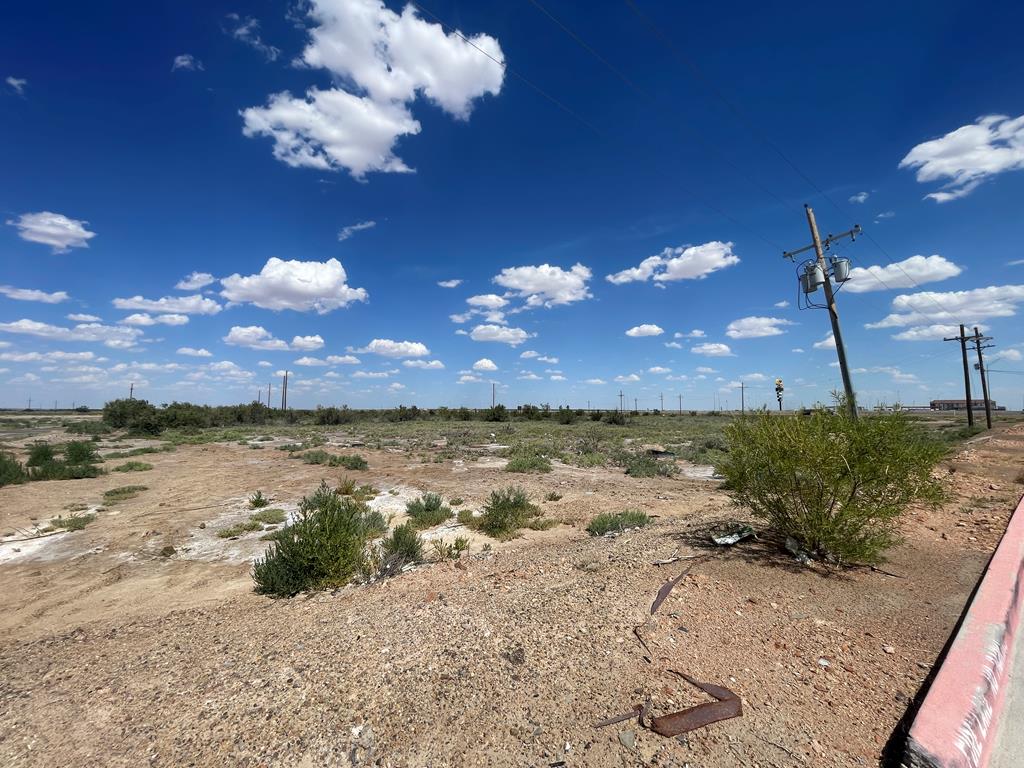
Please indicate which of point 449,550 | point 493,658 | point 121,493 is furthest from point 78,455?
point 493,658

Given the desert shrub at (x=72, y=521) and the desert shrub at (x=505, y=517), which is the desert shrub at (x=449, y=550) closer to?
the desert shrub at (x=505, y=517)

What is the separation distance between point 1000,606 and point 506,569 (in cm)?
507

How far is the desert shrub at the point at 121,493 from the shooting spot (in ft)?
46.3

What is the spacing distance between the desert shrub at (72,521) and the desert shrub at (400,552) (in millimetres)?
8858

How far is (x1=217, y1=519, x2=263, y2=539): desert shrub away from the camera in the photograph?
10.1 m

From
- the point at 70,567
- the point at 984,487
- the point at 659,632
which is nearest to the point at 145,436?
the point at 70,567

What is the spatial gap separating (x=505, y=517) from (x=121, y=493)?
1321 cm

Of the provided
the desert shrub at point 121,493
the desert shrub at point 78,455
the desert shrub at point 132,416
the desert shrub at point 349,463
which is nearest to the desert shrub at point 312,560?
the desert shrub at point 121,493

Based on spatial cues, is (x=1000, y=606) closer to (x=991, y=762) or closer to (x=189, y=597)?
(x=991, y=762)

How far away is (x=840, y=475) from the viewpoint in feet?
17.7

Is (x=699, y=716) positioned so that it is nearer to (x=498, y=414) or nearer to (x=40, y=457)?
(x=40, y=457)

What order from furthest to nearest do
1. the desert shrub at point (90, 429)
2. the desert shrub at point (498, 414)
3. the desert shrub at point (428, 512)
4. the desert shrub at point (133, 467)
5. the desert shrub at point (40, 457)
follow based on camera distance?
the desert shrub at point (498, 414) → the desert shrub at point (90, 429) → the desert shrub at point (133, 467) → the desert shrub at point (40, 457) → the desert shrub at point (428, 512)

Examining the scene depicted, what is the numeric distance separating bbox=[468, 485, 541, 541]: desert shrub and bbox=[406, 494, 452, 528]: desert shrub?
774 mm

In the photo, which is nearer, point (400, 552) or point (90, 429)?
point (400, 552)
